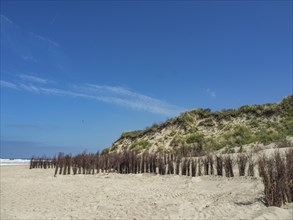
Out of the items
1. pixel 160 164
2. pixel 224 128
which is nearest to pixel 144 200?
pixel 160 164

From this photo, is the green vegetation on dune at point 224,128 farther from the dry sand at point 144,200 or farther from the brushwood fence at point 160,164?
the dry sand at point 144,200

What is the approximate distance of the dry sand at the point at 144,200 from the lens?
766 cm

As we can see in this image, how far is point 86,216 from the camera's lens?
845 cm

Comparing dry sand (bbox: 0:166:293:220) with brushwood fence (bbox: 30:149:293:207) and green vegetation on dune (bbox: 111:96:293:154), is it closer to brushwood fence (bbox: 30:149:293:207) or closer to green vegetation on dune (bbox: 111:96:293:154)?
brushwood fence (bbox: 30:149:293:207)

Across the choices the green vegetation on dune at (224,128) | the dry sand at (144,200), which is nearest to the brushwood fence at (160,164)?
the dry sand at (144,200)

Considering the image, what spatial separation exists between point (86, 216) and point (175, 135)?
23.1 m

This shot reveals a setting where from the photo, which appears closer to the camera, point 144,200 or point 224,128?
point 144,200

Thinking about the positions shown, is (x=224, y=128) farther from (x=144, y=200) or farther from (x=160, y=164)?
(x=144, y=200)

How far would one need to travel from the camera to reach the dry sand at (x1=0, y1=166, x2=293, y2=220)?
7664 mm

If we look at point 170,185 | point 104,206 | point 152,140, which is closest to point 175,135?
point 152,140

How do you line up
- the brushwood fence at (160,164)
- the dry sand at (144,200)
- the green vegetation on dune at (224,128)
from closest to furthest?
1. the dry sand at (144,200)
2. the brushwood fence at (160,164)
3. the green vegetation on dune at (224,128)

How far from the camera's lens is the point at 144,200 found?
9.77 metres

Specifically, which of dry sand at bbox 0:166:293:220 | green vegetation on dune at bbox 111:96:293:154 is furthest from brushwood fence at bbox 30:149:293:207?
green vegetation on dune at bbox 111:96:293:154

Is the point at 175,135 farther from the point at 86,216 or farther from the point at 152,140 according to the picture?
the point at 86,216
